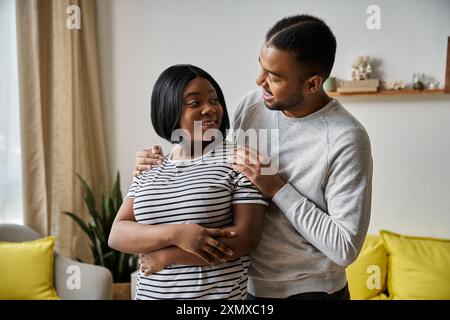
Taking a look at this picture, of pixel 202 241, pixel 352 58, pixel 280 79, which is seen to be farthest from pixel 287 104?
pixel 352 58

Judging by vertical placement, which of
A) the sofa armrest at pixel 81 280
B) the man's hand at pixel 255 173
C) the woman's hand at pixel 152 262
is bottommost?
the sofa armrest at pixel 81 280

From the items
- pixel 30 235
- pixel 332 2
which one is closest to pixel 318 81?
pixel 332 2

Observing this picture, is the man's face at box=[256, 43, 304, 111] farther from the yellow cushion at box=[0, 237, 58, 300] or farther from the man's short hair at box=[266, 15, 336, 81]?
the yellow cushion at box=[0, 237, 58, 300]

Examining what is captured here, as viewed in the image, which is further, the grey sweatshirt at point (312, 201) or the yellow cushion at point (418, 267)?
the yellow cushion at point (418, 267)

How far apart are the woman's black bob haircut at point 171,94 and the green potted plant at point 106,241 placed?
78cm

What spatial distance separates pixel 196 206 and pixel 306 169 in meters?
0.19

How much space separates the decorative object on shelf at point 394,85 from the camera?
3.09 ft

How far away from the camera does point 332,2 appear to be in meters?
0.97

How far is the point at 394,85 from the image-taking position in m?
1.00

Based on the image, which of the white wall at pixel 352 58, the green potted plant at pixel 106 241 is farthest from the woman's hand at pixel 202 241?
the green potted plant at pixel 106 241

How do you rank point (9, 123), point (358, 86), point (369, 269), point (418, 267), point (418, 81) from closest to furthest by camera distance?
point (418, 81) < point (358, 86) < point (418, 267) < point (369, 269) < point (9, 123)

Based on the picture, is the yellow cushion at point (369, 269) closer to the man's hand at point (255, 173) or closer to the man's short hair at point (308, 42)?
the man's hand at point (255, 173)

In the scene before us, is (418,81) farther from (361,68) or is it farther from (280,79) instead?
(280,79)
